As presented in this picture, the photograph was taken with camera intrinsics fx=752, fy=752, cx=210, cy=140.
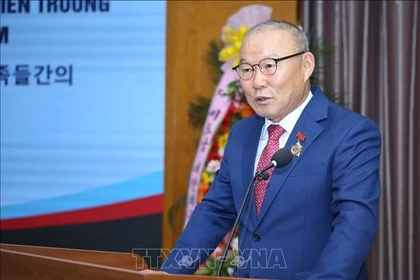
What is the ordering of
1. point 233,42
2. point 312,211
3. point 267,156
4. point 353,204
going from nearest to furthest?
point 353,204 → point 312,211 → point 267,156 → point 233,42

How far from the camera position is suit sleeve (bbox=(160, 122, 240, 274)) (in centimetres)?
235

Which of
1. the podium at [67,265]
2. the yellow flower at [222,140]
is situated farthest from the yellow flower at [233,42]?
the podium at [67,265]

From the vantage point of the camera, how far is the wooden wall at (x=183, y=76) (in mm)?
4414

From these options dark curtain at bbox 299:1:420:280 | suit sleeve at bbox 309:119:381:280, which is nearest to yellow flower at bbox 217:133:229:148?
dark curtain at bbox 299:1:420:280

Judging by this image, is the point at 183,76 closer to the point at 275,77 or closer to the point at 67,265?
the point at 275,77

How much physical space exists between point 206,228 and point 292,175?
37 cm

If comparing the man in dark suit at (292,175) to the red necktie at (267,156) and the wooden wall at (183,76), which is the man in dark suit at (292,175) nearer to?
the red necktie at (267,156)

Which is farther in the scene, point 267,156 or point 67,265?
point 267,156

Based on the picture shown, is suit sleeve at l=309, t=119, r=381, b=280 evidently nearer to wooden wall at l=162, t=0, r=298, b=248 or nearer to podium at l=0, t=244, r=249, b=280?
podium at l=0, t=244, r=249, b=280

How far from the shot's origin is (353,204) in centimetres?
210

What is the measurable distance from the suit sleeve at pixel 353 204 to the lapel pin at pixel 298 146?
0.12 m

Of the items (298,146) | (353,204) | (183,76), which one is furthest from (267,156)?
(183,76)

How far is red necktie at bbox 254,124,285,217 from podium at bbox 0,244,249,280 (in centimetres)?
45

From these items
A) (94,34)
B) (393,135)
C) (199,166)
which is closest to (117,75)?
(94,34)
